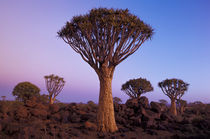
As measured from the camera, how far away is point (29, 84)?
2675 centimetres

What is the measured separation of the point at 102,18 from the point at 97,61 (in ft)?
7.95

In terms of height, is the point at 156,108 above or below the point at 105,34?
below

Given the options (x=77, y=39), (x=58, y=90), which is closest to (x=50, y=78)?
(x=58, y=90)

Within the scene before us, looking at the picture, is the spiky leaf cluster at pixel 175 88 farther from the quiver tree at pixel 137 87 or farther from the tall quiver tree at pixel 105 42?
the tall quiver tree at pixel 105 42

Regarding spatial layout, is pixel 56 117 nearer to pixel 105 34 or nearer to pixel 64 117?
pixel 64 117

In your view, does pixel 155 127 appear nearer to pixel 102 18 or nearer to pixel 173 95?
pixel 102 18

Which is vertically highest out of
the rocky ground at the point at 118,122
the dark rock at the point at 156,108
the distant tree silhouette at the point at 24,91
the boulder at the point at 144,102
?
the distant tree silhouette at the point at 24,91

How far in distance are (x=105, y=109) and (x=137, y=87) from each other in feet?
51.8

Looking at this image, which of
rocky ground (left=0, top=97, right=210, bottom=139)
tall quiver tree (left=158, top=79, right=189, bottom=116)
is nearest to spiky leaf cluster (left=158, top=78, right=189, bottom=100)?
tall quiver tree (left=158, top=79, right=189, bottom=116)

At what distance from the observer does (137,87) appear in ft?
78.9

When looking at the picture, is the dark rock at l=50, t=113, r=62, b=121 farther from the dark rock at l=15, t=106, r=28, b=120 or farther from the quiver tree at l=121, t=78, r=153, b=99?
the quiver tree at l=121, t=78, r=153, b=99

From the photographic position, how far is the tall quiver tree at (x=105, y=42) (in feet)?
29.8

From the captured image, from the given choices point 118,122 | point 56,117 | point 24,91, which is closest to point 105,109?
point 118,122

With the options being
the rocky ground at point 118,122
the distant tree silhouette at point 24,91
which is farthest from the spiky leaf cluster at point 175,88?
the distant tree silhouette at point 24,91
